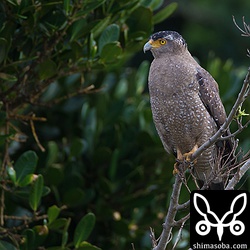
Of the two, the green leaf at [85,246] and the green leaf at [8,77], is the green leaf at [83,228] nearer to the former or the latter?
the green leaf at [85,246]

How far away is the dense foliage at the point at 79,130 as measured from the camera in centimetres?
532

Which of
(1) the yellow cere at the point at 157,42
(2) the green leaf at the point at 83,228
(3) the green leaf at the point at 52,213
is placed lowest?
(2) the green leaf at the point at 83,228

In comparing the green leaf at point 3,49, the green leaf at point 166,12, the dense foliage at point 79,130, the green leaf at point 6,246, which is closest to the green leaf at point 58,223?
the dense foliage at point 79,130

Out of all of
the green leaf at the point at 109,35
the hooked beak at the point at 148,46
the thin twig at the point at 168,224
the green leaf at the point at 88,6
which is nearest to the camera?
the thin twig at the point at 168,224

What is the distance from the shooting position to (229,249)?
4629 mm

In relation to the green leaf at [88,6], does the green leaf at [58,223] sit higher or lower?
lower

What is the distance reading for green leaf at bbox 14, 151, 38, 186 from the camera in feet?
17.6

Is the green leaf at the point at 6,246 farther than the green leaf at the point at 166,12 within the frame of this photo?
No

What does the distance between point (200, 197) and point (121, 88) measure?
7.75ft

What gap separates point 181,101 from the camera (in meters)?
5.42

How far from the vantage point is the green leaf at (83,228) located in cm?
540

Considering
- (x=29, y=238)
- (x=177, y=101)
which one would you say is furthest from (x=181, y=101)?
(x=29, y=238)

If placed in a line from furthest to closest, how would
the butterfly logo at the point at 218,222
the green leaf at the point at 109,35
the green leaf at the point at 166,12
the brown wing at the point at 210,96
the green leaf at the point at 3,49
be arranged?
the green leaf at the point at 166,12 → the brown wing at the point at 210,96 → the green leaf at the point at 109,35 → the green leaf at the point at 3,49 → the butterfly logo at the point at 218,222

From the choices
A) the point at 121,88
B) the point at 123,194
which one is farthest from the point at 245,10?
the point at 123,194
